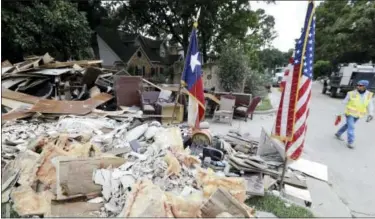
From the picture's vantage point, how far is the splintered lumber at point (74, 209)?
338 centimetres

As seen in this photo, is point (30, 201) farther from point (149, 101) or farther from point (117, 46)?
point (117, 46)

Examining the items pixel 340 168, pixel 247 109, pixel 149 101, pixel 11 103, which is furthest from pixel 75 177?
pixel 247 109

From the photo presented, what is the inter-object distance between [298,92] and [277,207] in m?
1.73

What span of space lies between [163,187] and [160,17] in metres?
20.7

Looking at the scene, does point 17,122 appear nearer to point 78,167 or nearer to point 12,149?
point 12,149

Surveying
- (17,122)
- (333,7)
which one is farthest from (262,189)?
(333,7)

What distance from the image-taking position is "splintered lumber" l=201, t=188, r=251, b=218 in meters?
3.34

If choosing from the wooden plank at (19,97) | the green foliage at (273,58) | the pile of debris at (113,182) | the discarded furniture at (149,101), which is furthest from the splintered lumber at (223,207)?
the green foliage at (273,58)

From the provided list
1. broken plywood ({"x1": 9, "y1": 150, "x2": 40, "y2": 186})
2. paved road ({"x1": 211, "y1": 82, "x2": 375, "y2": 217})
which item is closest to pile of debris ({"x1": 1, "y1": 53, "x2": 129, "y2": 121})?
broken plywood ({"x1": 9, "y1": 150, "x2": 40, "y2": 186})

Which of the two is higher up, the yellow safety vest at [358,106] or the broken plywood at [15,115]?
the yellow safety vest at [358,106]

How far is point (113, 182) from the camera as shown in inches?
150

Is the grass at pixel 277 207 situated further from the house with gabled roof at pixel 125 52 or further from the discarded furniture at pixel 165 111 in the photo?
the house with gabled roof at pixel 125 52

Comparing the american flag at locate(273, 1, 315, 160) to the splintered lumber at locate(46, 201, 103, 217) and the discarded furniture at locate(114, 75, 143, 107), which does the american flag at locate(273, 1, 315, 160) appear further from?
the discarded furniture at locate(114, 75, 143, 107)

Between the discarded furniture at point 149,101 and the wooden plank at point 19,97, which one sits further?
the discarded furniture at point 149,101
